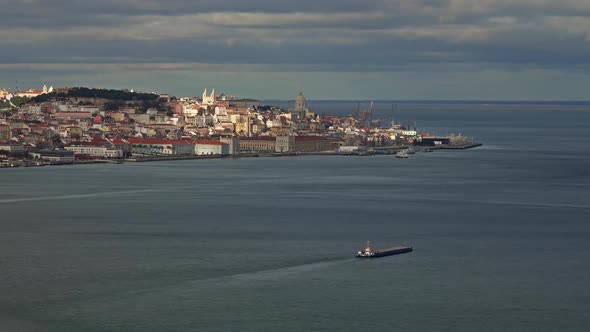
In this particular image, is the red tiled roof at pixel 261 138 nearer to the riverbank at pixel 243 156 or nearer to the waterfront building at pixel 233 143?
the waterfront building at pixel 233 143

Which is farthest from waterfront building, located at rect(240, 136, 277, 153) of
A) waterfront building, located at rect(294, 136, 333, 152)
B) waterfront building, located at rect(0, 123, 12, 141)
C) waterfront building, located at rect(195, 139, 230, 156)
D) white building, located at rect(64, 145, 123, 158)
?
waterfront building, located at rect(0, 123, 12, 141)

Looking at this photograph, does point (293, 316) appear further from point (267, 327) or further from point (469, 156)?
point (469, 156)

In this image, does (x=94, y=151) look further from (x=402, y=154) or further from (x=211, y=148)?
(x=402, y=154)

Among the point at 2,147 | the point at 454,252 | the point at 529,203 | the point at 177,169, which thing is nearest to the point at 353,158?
the point at 177,169

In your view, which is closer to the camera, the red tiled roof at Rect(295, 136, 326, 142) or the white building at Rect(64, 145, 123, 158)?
the white building at Rect(64, 145, 123, 158)

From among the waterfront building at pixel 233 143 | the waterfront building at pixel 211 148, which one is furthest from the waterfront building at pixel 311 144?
the waterfront building at pixel 211 148

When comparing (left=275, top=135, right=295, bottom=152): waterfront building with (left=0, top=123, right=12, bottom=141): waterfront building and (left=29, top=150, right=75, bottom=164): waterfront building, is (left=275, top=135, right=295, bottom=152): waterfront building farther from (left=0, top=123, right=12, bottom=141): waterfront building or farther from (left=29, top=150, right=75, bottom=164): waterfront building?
(left=0, top=123, right=12, bottom=141): waterfront building
